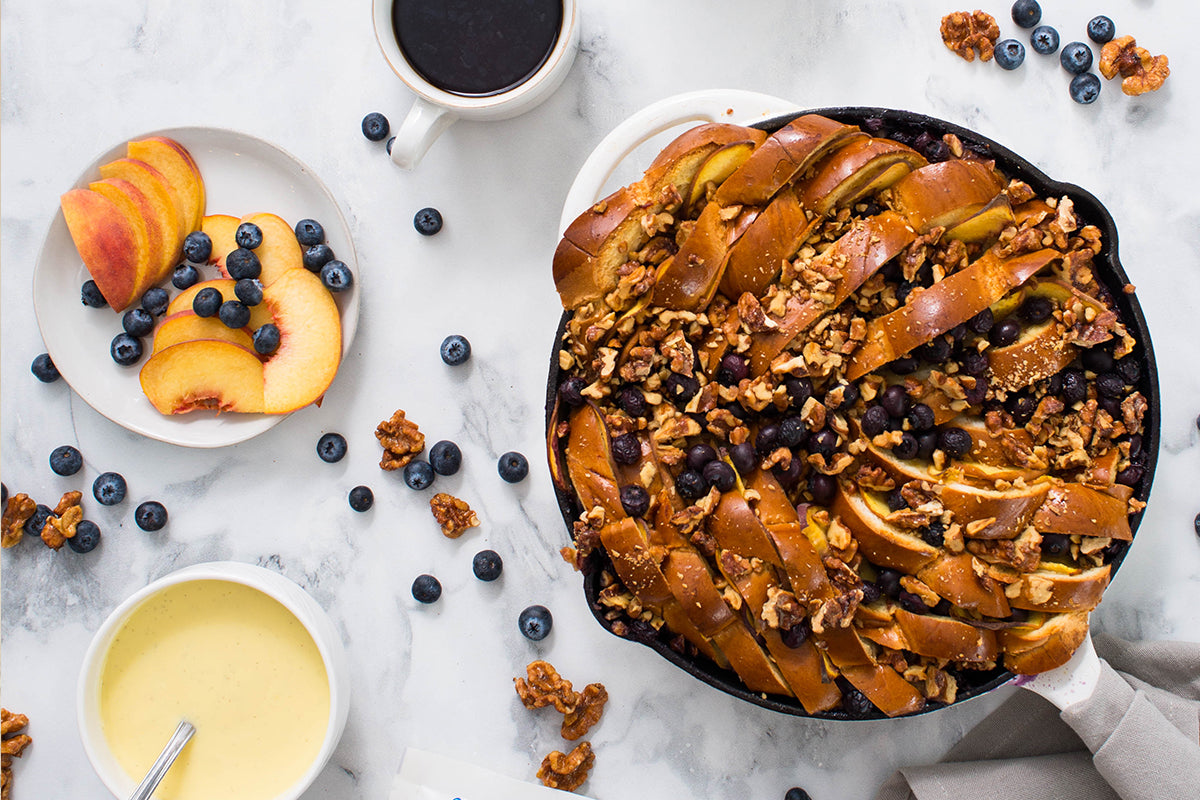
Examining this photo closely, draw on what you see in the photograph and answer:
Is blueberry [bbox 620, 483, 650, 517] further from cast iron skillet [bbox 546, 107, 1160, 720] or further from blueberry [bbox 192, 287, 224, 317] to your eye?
blueberry [bbox 192, 287, 224, 317]

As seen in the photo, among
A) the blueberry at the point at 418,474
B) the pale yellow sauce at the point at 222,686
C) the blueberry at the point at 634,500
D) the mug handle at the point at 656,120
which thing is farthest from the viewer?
the blueberry at the point at 418,474

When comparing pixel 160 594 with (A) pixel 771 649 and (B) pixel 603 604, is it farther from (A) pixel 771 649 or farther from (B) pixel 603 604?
(A) pixel 771 649

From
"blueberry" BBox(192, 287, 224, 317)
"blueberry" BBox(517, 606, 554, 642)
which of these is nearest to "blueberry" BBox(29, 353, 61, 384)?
"blueberry" BBox(192, 287, 224, 317)

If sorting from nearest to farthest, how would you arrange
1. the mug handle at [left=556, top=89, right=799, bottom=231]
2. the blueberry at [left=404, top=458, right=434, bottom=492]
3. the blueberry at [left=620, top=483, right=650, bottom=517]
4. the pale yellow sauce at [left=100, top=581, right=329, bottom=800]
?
the blueberry at [left=620, top=483, right=650, bottom=517] < the mug handle at [left=556, top=89, right=799, bottom=231] < the pale yellow sauce at [left=100, top=581, right=329, bottom=800] < the blueberry at [left=404, top=458, right=434, bottom=492]

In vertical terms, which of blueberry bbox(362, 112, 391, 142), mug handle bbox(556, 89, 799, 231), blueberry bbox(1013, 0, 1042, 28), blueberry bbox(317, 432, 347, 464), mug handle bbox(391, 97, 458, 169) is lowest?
blueberry bbox(317, 432, 347, 464)

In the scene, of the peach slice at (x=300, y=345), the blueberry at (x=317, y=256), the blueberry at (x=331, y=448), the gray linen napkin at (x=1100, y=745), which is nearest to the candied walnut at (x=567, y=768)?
the gray linen napkin at (x=1100, y=745)

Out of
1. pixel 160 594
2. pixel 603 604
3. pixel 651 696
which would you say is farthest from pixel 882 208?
pixel 160 594

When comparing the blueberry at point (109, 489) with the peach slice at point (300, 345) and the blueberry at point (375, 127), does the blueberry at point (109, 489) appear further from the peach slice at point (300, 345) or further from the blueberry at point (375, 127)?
the blueberry at point (375, 127)

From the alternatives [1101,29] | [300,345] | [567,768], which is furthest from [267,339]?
[1101,29]
